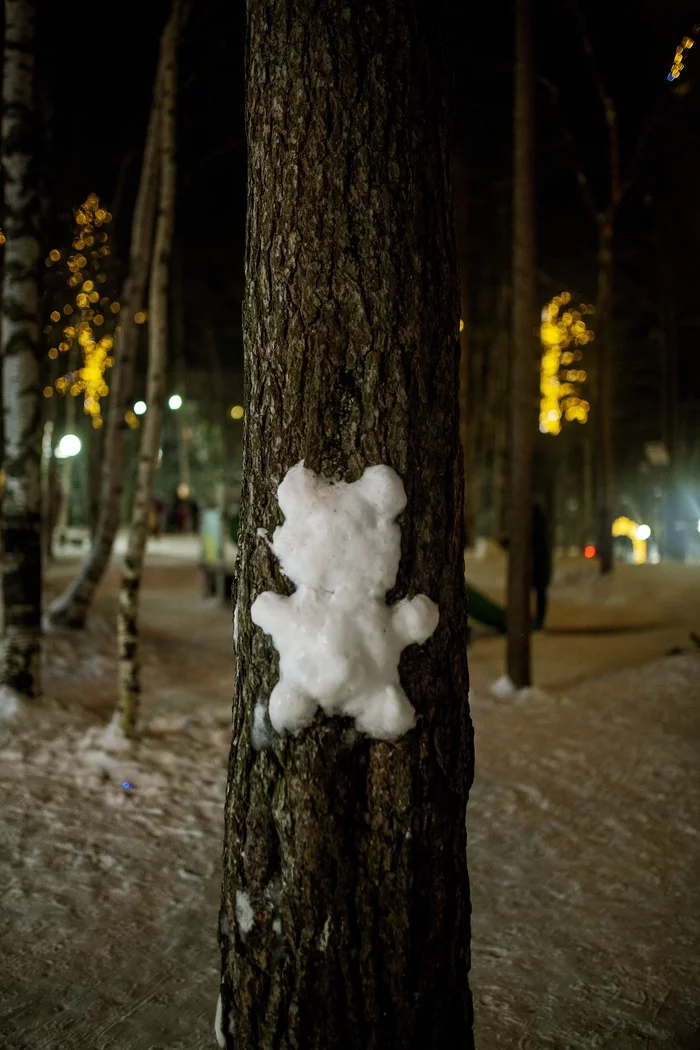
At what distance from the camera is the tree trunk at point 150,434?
6.71m

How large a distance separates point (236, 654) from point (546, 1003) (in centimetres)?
199

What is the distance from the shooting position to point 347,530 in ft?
7.66

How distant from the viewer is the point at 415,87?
2389mm

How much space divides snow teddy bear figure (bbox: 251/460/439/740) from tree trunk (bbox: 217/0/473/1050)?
0.15 ft

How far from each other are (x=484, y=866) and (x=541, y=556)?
7.66 metres

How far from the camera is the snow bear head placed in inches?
91.9

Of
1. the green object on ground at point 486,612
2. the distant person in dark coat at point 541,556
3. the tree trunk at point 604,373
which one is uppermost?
the tree trunk at point 604,373

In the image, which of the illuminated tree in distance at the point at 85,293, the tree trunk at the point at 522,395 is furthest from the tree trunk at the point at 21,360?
the tree trunk at the point at 522,395

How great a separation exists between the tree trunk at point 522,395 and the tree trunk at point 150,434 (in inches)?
137

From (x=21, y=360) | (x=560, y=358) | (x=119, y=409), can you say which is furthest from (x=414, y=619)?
(x=560, y=358)

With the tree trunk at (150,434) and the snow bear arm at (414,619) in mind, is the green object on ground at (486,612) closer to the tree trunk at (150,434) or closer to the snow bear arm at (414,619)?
the tree trunk at (150,434)

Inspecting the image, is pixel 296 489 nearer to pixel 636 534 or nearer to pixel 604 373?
pixel 604 373

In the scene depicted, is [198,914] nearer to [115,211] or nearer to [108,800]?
[108,800]

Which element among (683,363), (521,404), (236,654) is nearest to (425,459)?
(236,654)
